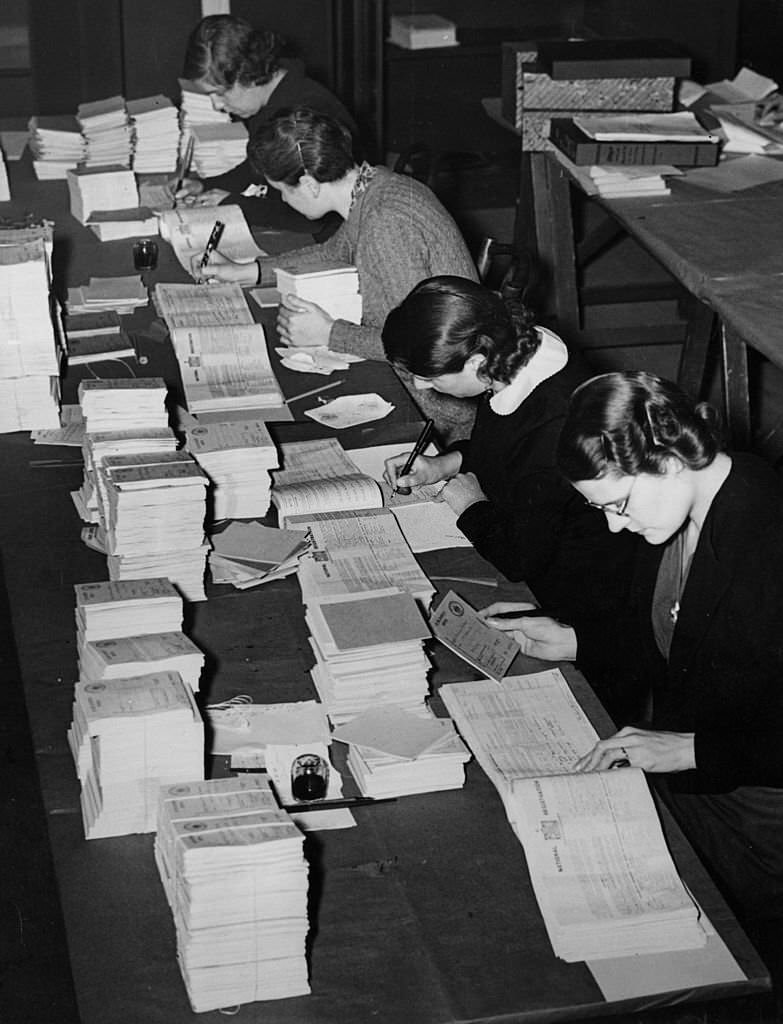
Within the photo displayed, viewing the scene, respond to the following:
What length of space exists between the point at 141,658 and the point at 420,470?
3.80 feet

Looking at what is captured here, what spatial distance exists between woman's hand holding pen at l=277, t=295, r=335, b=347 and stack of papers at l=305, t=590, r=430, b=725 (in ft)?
5.21

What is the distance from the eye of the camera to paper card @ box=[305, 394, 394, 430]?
364 centimetres

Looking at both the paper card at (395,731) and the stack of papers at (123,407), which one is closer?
the paper card at (395,731)

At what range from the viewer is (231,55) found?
5.22 metres

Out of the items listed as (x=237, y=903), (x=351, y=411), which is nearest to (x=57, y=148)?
(x=351, y=411)

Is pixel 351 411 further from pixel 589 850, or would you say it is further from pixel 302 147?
pixel 589 850

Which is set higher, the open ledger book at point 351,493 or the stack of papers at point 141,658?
the stack of papers at point 141,658

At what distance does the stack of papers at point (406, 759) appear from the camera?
2371mm

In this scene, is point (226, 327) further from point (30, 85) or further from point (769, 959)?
point (30, 85)

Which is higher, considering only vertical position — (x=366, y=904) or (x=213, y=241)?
(x=213, y=241)

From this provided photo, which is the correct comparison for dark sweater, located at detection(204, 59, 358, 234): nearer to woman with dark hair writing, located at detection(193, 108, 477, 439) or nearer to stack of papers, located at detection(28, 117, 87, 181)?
stack of papers, located at detection(28, 117, 87, 181)

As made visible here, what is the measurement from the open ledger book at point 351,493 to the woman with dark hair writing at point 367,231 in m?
0.63

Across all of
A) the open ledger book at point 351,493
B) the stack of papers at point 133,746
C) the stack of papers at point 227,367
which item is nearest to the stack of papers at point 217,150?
the stack of papers at point 227,367

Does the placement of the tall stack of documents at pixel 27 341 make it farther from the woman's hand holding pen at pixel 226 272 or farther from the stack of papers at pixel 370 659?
the stack of papers at pixel 370 659
